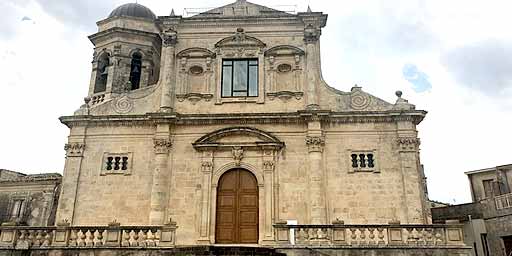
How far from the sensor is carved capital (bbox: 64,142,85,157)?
17.6 metres

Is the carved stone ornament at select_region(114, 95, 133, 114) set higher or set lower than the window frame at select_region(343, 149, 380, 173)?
higher

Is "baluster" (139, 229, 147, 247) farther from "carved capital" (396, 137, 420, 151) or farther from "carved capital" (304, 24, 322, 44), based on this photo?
"carved capital" (304, 24, 322, 44)

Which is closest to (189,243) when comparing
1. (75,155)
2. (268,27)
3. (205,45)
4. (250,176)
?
(250,176)

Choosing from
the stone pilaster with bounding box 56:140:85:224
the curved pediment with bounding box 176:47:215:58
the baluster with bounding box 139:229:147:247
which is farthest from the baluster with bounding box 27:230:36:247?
the curved pediment with bounding box 176:47:215:58

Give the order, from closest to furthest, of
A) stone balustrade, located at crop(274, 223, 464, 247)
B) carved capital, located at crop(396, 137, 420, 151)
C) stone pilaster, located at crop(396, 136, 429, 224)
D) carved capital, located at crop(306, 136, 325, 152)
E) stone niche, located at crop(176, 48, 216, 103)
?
1. stone balustrade, located at crop(274, 223, 464, 247)
2. stone pilaster, located at crop(396, 136, 429, 224)
3. carved capital, located at crop(396, 137, 420, 151)
4. carved capital, located at crop(306, 136, 325, 152)
5. stone niche, located at crop(176, 48, 216, 103)

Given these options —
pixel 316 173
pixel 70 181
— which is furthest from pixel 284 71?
pixel 70 181

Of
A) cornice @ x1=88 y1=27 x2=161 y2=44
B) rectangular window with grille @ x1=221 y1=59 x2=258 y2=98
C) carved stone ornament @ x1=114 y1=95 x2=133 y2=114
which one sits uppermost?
cornice @ x1=88 y1=27 x2=161 y2=44

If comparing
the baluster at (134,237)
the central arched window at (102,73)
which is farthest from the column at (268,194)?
the central arched window at (102,73)

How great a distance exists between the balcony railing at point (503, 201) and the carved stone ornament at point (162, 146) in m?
14.9

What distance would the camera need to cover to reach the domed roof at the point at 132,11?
2205 cm

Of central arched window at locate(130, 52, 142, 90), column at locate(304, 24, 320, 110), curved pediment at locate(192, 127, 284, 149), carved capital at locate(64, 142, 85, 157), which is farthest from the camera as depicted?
central arched window at locate(130, 52, 142, 90)

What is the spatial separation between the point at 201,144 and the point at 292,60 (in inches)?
209

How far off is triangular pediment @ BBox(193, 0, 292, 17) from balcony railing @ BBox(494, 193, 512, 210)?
13062mm

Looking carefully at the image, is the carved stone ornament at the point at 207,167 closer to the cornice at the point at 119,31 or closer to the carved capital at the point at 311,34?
the carved capital at the point at 311,34
